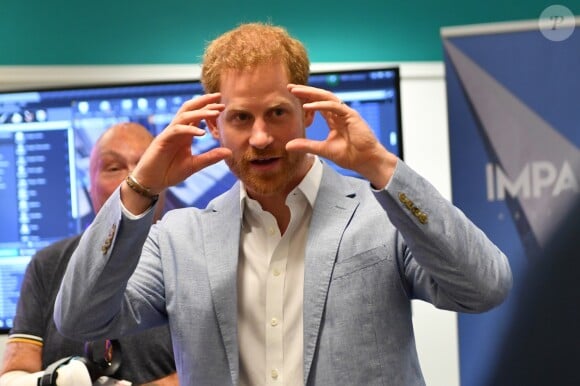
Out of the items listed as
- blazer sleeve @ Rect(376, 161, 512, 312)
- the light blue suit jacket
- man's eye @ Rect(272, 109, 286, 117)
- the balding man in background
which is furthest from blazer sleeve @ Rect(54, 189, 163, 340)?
the balding man in background

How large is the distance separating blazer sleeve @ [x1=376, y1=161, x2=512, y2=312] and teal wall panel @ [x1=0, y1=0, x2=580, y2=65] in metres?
2.53

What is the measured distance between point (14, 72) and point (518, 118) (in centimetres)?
254

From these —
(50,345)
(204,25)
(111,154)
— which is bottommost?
(50,345)

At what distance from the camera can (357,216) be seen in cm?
188

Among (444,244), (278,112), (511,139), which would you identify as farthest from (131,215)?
(511,139)

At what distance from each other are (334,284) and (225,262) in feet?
0.80

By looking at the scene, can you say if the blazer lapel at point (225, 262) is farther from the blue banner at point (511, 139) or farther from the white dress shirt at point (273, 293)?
the blue banner at point (511, 139)

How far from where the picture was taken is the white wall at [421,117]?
3.87m

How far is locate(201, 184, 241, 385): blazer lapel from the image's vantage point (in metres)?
1.80

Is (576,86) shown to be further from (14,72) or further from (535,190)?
(14,72)

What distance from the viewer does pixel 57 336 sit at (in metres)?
2.70

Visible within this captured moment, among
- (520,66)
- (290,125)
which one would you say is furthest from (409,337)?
(520,66)

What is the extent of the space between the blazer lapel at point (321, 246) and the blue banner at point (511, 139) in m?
0.72
